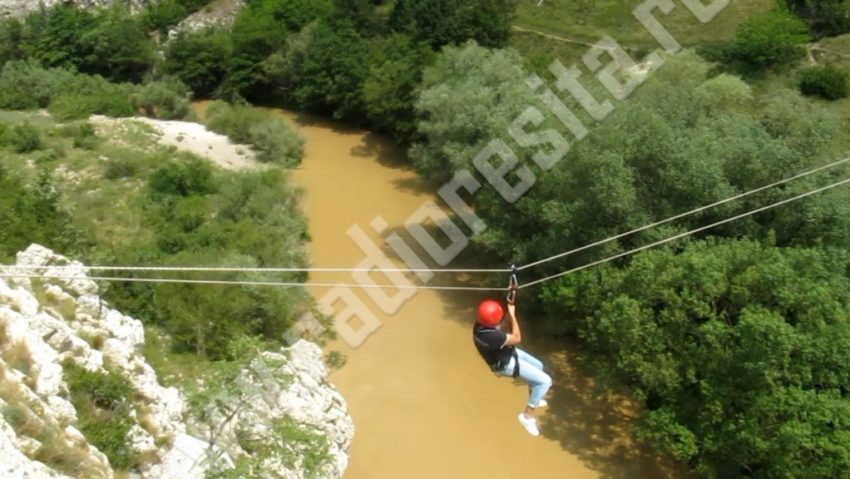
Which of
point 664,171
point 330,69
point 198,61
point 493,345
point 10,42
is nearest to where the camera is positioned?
point 493,345

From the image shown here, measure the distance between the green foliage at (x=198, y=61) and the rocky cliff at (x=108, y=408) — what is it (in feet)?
74.8

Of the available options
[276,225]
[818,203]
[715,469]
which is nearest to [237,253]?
[276,225]

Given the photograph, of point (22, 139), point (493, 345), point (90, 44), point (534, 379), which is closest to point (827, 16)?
point (534, 379)

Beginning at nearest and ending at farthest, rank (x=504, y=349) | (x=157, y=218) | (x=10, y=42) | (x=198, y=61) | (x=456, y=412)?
(x=504, y=349)
(x=456, y=412)
(x=157, y=218)
(x=198, y=61)
(x=10, y=42)

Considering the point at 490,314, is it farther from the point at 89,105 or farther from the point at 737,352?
the point at 89,105

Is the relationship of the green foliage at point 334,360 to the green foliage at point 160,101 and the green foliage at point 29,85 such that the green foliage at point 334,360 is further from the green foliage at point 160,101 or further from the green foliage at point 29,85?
the green foliage at point 29,85

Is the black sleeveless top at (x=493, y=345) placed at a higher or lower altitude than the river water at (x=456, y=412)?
higher

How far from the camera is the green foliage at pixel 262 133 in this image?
28.0m

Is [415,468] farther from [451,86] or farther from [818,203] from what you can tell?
[451,86]

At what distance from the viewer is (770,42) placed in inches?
1061

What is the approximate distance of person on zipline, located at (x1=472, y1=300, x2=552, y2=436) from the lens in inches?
352

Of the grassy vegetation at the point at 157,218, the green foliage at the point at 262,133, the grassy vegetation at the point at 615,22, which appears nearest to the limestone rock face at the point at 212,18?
the green foliage at the point at 262,133

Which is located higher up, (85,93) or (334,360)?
(85,93)

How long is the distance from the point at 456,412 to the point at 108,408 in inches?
359
